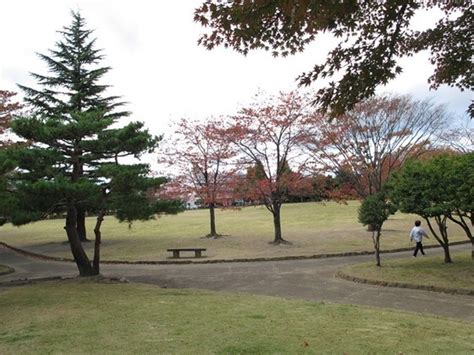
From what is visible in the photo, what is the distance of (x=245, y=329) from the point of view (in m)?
5.91

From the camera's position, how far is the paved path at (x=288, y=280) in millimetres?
9891

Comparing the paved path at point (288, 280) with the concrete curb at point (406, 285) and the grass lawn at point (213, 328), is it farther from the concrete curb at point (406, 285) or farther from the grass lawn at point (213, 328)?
the grass lawn at point (213, 328)

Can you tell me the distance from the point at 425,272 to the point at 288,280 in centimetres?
415

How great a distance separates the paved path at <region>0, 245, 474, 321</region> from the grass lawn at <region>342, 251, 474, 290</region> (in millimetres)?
738

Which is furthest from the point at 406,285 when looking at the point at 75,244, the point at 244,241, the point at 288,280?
the point at 244,241

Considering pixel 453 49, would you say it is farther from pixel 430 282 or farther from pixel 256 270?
pixel 256 270

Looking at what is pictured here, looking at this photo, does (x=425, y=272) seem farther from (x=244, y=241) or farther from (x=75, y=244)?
(x=244, y=241)

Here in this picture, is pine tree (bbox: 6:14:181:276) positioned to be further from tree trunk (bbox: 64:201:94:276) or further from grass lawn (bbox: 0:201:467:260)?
grass lawn (bbox: 0:201:467:260)

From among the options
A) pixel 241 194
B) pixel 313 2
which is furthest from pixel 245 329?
pixel 241 194

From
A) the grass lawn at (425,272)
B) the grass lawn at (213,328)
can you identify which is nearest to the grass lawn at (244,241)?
the grass lawn at (425,272)

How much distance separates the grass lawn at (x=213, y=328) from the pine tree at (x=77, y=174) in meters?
3.34

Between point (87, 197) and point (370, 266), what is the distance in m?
9.54

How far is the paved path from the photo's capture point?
9.89 m

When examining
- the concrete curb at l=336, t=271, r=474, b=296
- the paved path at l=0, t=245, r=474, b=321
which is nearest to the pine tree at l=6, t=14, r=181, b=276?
the paved path at l=0, t=245, r=474, b=321
